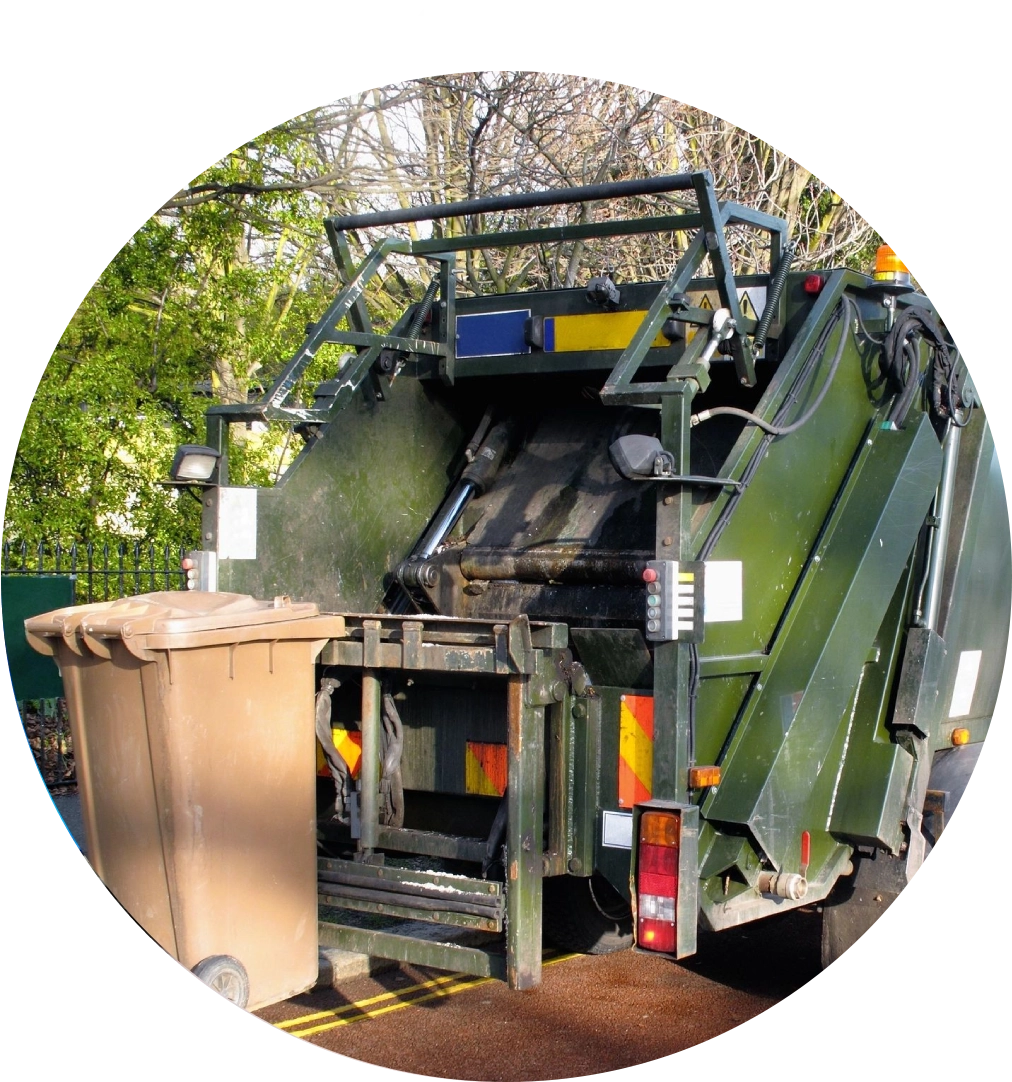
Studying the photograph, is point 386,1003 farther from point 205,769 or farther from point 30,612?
point 30,612

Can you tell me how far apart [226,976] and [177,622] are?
0.98m

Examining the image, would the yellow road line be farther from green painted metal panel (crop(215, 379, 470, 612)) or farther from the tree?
the tree

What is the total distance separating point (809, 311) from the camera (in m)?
4.60

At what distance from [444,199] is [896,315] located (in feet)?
22.3

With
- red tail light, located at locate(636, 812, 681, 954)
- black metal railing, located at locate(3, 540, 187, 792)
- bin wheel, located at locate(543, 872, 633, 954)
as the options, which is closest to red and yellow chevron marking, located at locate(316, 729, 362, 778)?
bin wheel, located at locate(543, 872, 633, 954)

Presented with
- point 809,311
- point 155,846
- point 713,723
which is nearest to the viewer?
point 155,846

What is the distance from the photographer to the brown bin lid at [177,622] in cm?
363

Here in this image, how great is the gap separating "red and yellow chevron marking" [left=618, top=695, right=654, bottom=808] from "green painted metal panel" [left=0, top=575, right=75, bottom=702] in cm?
412

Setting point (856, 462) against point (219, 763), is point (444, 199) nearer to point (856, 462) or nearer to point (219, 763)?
point (856, 462)

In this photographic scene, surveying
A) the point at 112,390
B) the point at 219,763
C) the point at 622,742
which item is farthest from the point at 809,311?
the point at 112,390

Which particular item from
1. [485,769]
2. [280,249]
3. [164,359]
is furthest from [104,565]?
[485,769]

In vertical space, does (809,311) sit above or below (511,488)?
above

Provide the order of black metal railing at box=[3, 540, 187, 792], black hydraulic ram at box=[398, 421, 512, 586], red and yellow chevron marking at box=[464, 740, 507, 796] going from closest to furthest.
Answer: red and yellow chevron marking at box=[464, 740, 507, 796] < black hydraulic ram at box=[398, 421, 512, 586] < black metal railing at box=[3, 540, 187, 792]

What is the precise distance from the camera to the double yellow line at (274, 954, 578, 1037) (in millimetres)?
4758
